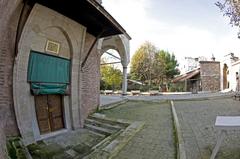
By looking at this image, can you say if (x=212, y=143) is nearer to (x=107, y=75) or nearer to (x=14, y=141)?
(x=14, y=141)

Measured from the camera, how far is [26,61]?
683cm

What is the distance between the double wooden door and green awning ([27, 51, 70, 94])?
36 centimetres

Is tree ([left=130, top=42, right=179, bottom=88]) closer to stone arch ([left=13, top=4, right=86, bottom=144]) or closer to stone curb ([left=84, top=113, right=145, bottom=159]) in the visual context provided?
stone arch ([left=13, top=4, right=86, bottom=144])

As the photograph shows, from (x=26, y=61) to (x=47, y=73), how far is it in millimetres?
1094

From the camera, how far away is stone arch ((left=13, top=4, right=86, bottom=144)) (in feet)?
21.5

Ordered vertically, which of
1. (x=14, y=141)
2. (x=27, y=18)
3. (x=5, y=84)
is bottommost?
(x=14, y=141)

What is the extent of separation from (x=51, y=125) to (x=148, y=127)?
3530 mm

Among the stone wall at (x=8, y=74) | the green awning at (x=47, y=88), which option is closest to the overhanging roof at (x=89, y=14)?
the stone wall at (x=8, y=74)

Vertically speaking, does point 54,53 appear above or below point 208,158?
above

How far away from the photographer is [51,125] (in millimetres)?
8164

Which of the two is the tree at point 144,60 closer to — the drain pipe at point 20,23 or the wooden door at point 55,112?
the wooden door at point 55,112

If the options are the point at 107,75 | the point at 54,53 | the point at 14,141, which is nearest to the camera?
the point at 14,141

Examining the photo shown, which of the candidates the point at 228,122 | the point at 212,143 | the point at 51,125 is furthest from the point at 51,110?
the point at 228,122

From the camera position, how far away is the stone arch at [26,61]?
258 inches
